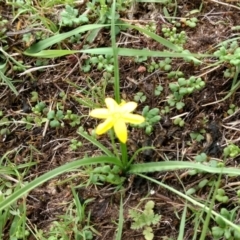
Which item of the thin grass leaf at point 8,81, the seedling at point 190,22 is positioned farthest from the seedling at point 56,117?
the seedling at point 190,22

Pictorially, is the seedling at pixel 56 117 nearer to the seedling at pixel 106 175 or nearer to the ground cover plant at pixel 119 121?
the ground cover plant at pixel 119 121

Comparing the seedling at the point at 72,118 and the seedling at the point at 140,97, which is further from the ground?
the seedling at the point at 140,97

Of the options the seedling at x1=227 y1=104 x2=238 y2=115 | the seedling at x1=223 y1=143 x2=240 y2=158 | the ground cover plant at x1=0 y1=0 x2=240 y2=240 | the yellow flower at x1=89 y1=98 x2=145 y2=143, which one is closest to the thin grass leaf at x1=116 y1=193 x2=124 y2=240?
the ground cover plant at x1=0 y1=0 x2=240 y2=240

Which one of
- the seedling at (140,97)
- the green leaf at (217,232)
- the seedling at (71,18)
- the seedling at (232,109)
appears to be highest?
the seedling at (71,18)

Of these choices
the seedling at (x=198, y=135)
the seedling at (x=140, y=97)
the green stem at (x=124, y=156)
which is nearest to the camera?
the green stem at (x=124, y=156)

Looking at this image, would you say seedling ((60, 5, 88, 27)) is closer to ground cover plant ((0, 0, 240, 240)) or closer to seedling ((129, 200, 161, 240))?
ground cover plant ((0, 0, 240, 240))

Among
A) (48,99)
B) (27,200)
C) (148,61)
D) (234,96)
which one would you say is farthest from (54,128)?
(234,96)

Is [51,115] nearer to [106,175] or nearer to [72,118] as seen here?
[72,118]

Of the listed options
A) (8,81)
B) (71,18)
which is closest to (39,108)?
(8,81)
